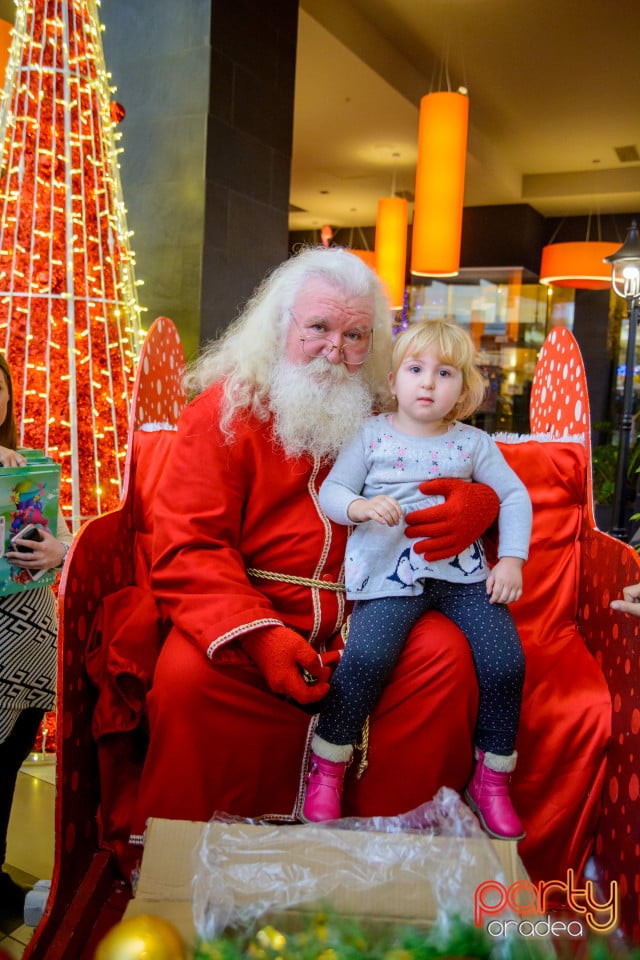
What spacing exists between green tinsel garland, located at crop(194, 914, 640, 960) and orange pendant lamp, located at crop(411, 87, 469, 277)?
16.9 ft

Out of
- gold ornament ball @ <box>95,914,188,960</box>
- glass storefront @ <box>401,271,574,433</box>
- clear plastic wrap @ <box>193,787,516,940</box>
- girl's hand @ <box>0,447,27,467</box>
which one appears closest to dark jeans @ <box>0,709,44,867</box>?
girl's hand @ <box>0,447,27,467</box>

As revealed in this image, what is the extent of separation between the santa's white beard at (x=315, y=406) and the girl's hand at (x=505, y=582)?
48 cm

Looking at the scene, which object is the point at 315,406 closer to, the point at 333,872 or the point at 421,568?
the point at 421,568

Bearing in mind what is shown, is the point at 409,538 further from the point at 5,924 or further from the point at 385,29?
the point at 385,29

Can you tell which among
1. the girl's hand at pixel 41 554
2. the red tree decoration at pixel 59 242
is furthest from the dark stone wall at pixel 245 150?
the girl's hand at pixel 41 554

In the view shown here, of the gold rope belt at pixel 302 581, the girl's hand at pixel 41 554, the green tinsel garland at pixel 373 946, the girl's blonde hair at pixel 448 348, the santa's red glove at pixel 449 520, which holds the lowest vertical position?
the green tinsel garland at pixel 373 946

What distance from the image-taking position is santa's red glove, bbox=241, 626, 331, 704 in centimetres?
160

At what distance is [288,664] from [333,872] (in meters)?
0.61

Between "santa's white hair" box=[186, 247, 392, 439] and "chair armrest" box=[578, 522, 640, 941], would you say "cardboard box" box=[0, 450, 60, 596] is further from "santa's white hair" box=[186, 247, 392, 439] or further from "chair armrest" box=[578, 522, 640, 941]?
"chair armrest" box=[578, 522, 640, 941]

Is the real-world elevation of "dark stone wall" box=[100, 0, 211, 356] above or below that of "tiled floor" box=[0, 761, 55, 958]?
above

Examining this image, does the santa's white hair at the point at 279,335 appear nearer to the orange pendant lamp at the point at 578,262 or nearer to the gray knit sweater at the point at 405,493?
the gray knit sweater at the point at 405,493

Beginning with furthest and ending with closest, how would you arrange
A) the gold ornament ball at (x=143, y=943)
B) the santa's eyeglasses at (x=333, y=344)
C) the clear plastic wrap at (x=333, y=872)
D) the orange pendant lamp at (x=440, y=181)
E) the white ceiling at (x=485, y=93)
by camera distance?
the white ceiling at (x=485, y=93), the orange pendant lamp at (x=440, y=181), the santa's eyeglasses at (x=333, y=344), the clear plastic wrap at (x=333, y=872), the gold ornament ball at (x=143, y=943)

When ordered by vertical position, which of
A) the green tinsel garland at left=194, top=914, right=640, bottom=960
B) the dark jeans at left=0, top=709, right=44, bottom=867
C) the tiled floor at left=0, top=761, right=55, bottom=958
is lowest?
the tiled floor at left=0, top=761, right=55, bottom=958

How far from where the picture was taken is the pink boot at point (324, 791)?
164cm
